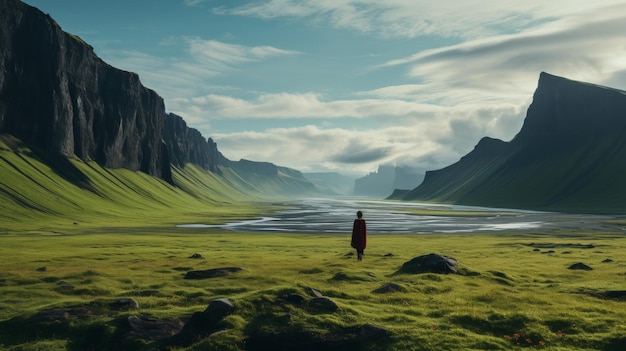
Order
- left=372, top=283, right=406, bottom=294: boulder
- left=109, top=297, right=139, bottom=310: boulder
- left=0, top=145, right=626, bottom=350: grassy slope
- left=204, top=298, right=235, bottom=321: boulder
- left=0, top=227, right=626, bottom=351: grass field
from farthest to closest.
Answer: left=372, top=283, right=406, bottom=294: boulder
left=109, top=297, right=139, bottom=310: boulder
left=204, top=298, right=235, bottom=321: boulder
left=0, top=145, right=626, bottom=350: grassy slope
left=0, top=227, right=626, bottom=351: grass field

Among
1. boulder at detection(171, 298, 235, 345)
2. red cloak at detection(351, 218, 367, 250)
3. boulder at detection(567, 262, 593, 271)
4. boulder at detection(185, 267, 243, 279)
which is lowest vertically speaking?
boulder at detection(185, 267, 243, 279)

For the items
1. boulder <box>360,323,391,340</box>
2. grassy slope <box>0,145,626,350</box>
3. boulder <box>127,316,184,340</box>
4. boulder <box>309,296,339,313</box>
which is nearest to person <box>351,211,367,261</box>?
grassy slope <box>0,145,626,350</box>

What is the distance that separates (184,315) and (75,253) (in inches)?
2034

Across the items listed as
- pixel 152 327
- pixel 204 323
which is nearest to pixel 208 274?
pixel 152 327

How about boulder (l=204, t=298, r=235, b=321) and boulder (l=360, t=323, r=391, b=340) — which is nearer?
boulder (l=360, t=323, r=391, b=340)

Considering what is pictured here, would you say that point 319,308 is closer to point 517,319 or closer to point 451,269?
point 517,319

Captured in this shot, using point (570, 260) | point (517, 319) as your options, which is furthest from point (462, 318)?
point (570, 260)

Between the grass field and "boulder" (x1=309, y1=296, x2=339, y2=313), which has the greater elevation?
"boulder" (x1=309, y1=296, x2=339, y2=313)

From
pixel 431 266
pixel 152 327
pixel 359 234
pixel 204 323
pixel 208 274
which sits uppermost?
pixel 359 234

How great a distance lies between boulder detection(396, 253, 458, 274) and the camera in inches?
1773

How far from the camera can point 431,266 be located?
45531mm

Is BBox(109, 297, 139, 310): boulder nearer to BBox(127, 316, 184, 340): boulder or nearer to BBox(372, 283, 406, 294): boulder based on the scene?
BBox(127, 316, 184, 340): boulder

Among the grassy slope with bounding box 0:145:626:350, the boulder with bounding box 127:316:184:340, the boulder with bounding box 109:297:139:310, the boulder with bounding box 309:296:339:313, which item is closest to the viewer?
the grassy slope with bounding box 0:145:626:350

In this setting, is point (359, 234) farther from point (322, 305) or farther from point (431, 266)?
point (322, 305)
